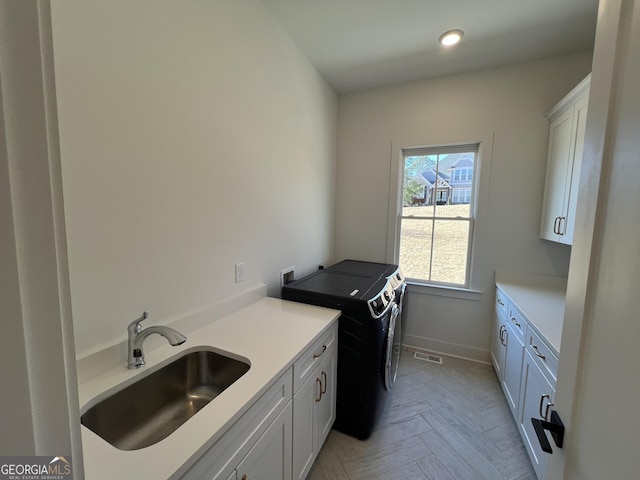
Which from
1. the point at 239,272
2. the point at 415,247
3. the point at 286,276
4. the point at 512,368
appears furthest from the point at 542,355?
the point at 239,272

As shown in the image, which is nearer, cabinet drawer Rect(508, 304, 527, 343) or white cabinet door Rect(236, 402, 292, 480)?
white cabinet door Rect(236, 402, 292, 480)

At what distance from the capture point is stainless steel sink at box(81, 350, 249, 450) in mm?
974

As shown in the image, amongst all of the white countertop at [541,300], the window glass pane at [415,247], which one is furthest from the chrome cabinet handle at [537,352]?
the window glass pane at [415,247]

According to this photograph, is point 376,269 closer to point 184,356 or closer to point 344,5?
point 184,356

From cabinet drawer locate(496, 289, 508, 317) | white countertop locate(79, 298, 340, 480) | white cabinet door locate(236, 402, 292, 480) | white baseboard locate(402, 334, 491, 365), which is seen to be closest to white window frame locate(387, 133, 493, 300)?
cabinet drawer locate(496, 289, 508, 317)

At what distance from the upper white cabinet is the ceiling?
51 centimetres

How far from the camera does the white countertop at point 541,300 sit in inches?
58.4

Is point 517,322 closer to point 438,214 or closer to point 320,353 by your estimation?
point 438,214

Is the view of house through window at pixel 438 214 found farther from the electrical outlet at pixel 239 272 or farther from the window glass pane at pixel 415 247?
the electrical outlet at pixel 239 272

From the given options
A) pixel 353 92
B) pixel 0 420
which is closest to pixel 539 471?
pixel 0 420

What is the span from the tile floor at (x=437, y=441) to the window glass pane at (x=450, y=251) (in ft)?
3.23

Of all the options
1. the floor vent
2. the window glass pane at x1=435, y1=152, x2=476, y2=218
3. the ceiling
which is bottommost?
A: the floor vent

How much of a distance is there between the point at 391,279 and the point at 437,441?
114cm

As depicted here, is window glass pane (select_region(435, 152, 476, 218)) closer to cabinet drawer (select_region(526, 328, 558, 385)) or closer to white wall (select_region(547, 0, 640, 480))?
cabinet drawer (select_region(526, 328, 558, 385))
